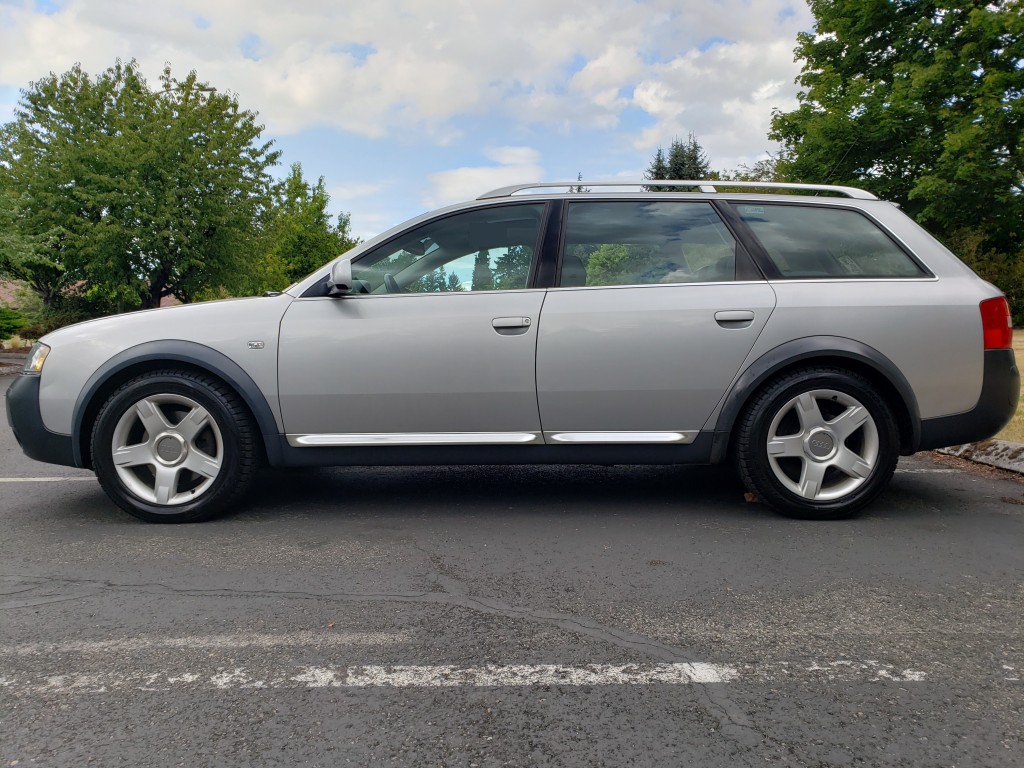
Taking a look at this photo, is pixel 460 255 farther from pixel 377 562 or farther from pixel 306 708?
pixel 306 708

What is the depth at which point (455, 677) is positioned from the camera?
243 cm

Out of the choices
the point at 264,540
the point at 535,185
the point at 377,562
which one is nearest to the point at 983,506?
the point at 535,185

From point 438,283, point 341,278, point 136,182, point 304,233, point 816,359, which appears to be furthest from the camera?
point 304,233

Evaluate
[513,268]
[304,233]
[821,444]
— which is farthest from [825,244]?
[304,233]

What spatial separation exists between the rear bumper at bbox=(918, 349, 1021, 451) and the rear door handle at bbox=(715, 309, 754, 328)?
3.49 feet

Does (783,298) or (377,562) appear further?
(783,298)

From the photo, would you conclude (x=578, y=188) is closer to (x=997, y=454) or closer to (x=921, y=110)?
(x=997, y=454)

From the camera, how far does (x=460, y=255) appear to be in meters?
4.45

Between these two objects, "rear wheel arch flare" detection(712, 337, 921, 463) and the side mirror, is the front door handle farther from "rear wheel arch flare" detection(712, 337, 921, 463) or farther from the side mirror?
"rear wheel arch flare" detection(712, 337, 921, 463)

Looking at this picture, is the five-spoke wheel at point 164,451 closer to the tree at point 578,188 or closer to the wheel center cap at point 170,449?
the wheel center cap at point 170,449

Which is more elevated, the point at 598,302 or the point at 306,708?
the point at 598,302

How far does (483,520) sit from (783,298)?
1967 mm

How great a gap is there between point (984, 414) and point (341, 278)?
3.43 meters

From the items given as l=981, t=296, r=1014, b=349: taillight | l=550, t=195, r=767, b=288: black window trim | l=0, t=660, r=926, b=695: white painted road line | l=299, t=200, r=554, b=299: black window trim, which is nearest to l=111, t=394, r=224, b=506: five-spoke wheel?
l=299, t=200, r=554, b=299: black window trim
